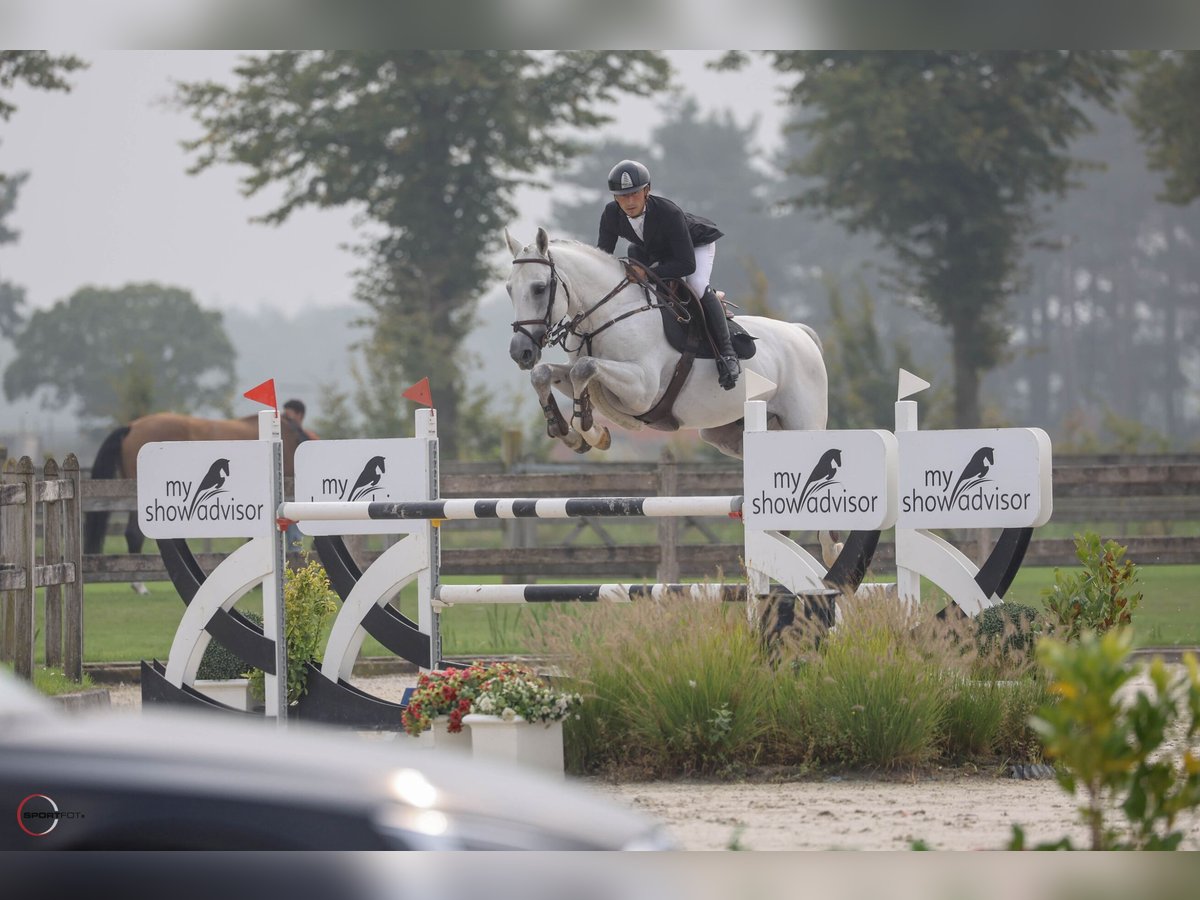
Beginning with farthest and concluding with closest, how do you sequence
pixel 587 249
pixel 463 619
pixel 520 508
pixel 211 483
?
1. pixel 463 619
2. pixel 587 249
3. pixel 211 483
4. pixel 520 508

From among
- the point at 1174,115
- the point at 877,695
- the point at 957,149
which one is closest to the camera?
the point at 877,695

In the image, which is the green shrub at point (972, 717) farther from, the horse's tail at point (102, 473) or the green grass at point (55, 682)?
the horse's tail at point (102, 473)

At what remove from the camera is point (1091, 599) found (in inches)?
214

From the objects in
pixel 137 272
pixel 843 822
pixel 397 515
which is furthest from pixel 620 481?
pixel 137 272

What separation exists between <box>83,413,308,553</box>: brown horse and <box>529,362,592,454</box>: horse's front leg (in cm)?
599

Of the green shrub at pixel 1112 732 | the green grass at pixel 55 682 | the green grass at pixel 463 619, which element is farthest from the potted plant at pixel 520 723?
the green grass at pixel 55 682

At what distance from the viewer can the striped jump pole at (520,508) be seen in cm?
520

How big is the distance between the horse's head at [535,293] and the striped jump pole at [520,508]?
71 centimetres

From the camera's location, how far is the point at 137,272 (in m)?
41.6

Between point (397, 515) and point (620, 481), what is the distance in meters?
5.41

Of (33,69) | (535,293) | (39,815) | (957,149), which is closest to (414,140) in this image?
(33,69)

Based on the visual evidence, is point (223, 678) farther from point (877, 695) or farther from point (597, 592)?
point (877, 695)

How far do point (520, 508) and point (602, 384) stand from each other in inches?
43.8

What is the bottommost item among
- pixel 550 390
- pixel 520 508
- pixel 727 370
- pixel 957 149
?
pixel 520 508
